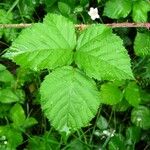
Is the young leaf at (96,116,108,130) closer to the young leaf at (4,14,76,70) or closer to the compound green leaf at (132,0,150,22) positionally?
the compound green leaf at (132,0,150,22)

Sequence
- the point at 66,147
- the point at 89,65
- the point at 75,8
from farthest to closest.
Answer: the point at 75,8 → the point at 66,147 → the point at 89,65

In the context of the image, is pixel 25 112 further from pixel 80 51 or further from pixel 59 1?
pixel 80 51

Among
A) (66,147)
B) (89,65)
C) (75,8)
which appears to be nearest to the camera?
(89,65)

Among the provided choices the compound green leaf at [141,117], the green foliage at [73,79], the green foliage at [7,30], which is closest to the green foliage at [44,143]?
the green foliage at [73,79]

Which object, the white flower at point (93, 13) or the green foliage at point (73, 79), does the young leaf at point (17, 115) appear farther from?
the white flower at point (93, 13)

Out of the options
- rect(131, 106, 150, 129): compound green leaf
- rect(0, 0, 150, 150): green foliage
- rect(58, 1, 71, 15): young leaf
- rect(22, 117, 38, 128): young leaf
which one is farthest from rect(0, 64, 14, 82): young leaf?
rect(131, 106, 150, 129): compound green leaf

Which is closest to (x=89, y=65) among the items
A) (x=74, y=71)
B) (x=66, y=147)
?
(x=74, y=71)
